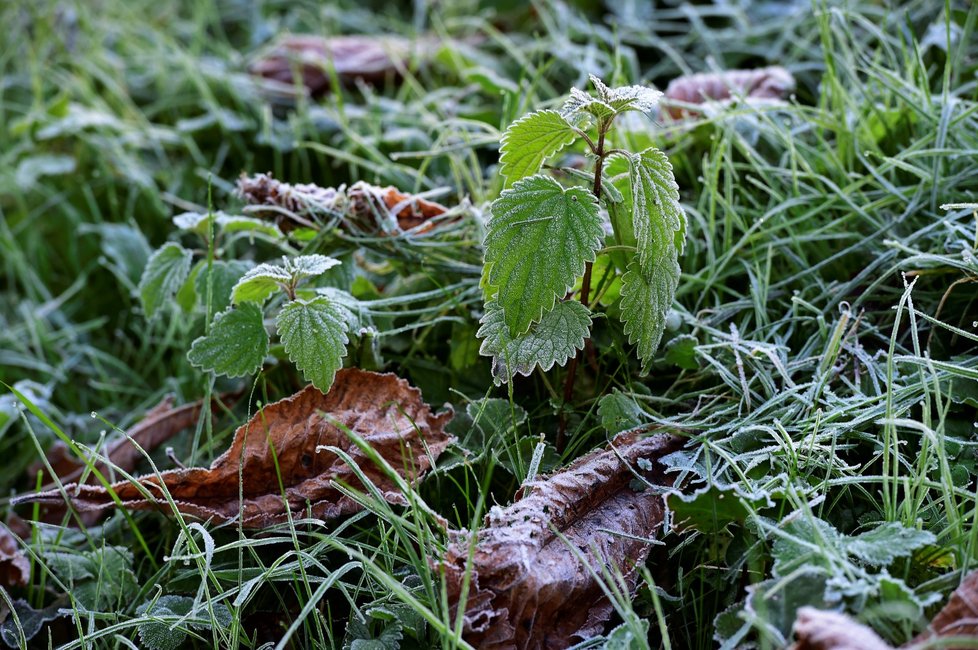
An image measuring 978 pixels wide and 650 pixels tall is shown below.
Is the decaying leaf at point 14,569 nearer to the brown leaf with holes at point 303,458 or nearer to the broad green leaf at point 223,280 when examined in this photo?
the brown leaf with holes at point 303,458

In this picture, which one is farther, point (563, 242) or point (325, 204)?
point (325, 204)

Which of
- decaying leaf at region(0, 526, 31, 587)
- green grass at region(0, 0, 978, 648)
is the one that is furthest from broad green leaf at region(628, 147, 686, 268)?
decaying leaf at region(0, 526, 31, 587)

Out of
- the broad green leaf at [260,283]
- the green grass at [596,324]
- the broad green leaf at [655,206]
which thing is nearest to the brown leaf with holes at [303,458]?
the green grass at [596,324]

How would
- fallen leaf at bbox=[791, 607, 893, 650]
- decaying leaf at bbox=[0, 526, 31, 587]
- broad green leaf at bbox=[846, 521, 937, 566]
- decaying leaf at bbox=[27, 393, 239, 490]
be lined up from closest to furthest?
fallen leaf at bbox=[791, 607, 893, 650] < broad green leaf at bbox=[846, 521, 937, 566] < decaying leaf at bbox=[0, 526, 31, 587] < decaying leaf at bbox=[27, 393, 239, 490]

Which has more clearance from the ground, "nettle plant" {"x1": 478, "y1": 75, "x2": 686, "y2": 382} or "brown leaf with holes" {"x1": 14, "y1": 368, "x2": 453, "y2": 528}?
"nettle plant" {"x1": 478, "y1": 75, "x2": 686, "y2": 382}

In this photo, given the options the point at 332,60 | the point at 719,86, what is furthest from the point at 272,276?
Result: the point at 332,60

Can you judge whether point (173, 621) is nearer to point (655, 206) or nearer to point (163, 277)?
point (163, 277)

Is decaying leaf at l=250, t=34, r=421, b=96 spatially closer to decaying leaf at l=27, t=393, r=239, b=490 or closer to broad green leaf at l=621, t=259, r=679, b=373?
decaying leaf at l=27, t=393, r=239, b=490
